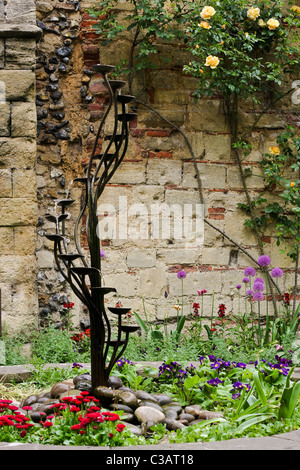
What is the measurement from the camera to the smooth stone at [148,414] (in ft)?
8.51

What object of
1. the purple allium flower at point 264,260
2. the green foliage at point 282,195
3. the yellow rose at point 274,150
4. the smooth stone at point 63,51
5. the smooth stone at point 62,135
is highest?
the smooth stone at point 63,51

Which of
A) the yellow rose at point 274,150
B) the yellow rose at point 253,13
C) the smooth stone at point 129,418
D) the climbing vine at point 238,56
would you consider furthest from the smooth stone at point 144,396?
the yellow rose at point 253,13

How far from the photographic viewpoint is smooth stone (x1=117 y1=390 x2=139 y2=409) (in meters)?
2.70

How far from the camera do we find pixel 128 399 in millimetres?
2707

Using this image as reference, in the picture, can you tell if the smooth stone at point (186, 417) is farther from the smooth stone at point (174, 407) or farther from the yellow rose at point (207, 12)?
the yellow rose at point (207, 12)

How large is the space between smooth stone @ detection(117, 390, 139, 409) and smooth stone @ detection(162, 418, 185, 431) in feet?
0.59

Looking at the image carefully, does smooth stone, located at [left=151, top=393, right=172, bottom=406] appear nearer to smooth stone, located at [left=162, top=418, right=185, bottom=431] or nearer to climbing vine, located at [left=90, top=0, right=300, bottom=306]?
smooth stone, located at [left=162, top=418, right=185, bottom=431]

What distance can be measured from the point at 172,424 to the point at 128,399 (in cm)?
26

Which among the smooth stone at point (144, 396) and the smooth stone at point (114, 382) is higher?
the smooth stone at point (114, 382)

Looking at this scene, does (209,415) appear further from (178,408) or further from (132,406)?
(132,406)

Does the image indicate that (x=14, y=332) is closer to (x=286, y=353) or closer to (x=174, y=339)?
(x=174, y=339)

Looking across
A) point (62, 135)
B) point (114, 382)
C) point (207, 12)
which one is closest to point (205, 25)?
point (207, 12)

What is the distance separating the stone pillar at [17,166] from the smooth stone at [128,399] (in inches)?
68.7

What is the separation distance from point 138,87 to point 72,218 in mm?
1280
